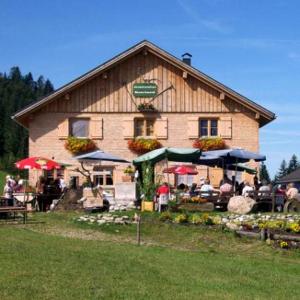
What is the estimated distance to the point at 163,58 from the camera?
2870cm

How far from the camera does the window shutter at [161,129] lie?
28.6 metres

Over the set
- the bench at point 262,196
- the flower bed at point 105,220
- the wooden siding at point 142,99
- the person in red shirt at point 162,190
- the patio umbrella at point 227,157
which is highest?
the wooden siding at point 142,99

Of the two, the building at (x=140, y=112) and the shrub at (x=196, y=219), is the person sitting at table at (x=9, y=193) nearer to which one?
the building at (x=140, y=112)

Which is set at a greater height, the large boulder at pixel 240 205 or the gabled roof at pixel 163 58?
the gabled roof at pixel 163 58

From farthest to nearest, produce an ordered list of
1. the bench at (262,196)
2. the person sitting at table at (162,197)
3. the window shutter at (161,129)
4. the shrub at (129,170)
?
1. the window shutter at (161,129)
2. the shrub at (129,170)
3. the bench at (262,196)
4. the person sitting at table at (162,197)

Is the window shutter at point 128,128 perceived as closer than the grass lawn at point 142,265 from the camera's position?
No

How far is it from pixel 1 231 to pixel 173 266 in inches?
228

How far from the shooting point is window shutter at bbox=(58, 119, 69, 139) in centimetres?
2850

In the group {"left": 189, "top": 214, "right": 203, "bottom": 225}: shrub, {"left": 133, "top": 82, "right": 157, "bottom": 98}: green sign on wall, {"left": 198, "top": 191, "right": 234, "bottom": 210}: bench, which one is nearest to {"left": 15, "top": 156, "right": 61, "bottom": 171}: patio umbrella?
{"left": 198, "top": 191, "right": 234, "bottom": 210}: bench

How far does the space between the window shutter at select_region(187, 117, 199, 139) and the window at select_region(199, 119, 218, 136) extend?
378mm

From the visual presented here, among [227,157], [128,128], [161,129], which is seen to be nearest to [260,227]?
[227,157]

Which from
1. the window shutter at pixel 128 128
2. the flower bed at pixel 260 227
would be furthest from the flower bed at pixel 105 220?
the window shutter at pixel 128 128

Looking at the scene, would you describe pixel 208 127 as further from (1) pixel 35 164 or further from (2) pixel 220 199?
(1) pixel 35 164

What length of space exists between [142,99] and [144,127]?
124 centimetres
